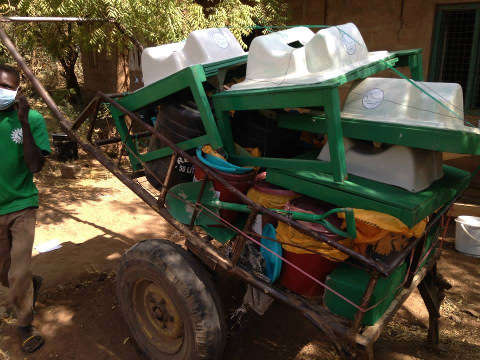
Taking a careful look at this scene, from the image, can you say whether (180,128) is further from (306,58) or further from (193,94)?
(306,58)

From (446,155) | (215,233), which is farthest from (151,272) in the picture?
(446,155)

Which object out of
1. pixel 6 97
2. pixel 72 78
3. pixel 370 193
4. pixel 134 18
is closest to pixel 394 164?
pixel 370 193

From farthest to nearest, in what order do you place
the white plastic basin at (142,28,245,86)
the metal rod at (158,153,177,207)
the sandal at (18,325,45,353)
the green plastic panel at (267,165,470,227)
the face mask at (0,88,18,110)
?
the sandal at (18,325,45,353) → the white plastic basin at (142,28,245,86) → the face mask at (0,88,18,110) → the metal rod at (158,153,177,207) → the green plastic panel at (267,165,470,227)

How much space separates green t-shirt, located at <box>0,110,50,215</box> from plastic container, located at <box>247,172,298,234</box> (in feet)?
5.24

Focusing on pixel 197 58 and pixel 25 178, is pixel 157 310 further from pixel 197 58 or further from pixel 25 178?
pixel 197 58

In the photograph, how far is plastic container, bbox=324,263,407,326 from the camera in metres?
2.02

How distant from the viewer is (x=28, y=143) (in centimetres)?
284

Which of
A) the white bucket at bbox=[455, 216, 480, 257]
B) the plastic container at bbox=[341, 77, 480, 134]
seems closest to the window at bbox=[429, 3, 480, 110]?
the white bucket at bbox=[455, 216, 480, 257]

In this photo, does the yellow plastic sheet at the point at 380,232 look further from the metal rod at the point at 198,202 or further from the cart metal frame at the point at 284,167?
the metal rod at the point at 198,202

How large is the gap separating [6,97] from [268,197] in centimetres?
185

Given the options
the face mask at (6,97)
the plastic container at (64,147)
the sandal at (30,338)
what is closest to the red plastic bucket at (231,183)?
the face mask at (6,97)

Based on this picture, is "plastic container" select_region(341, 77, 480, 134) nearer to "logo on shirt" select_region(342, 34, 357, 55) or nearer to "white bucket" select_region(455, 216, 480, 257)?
"logo on shirt" select_region(342, 34, 357, 55)

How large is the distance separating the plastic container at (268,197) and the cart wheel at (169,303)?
45 cm

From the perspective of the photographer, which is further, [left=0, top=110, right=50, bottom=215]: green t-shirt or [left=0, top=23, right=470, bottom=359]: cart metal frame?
[left=0, top=110, right=50, bottom=215]: green t-shirt
